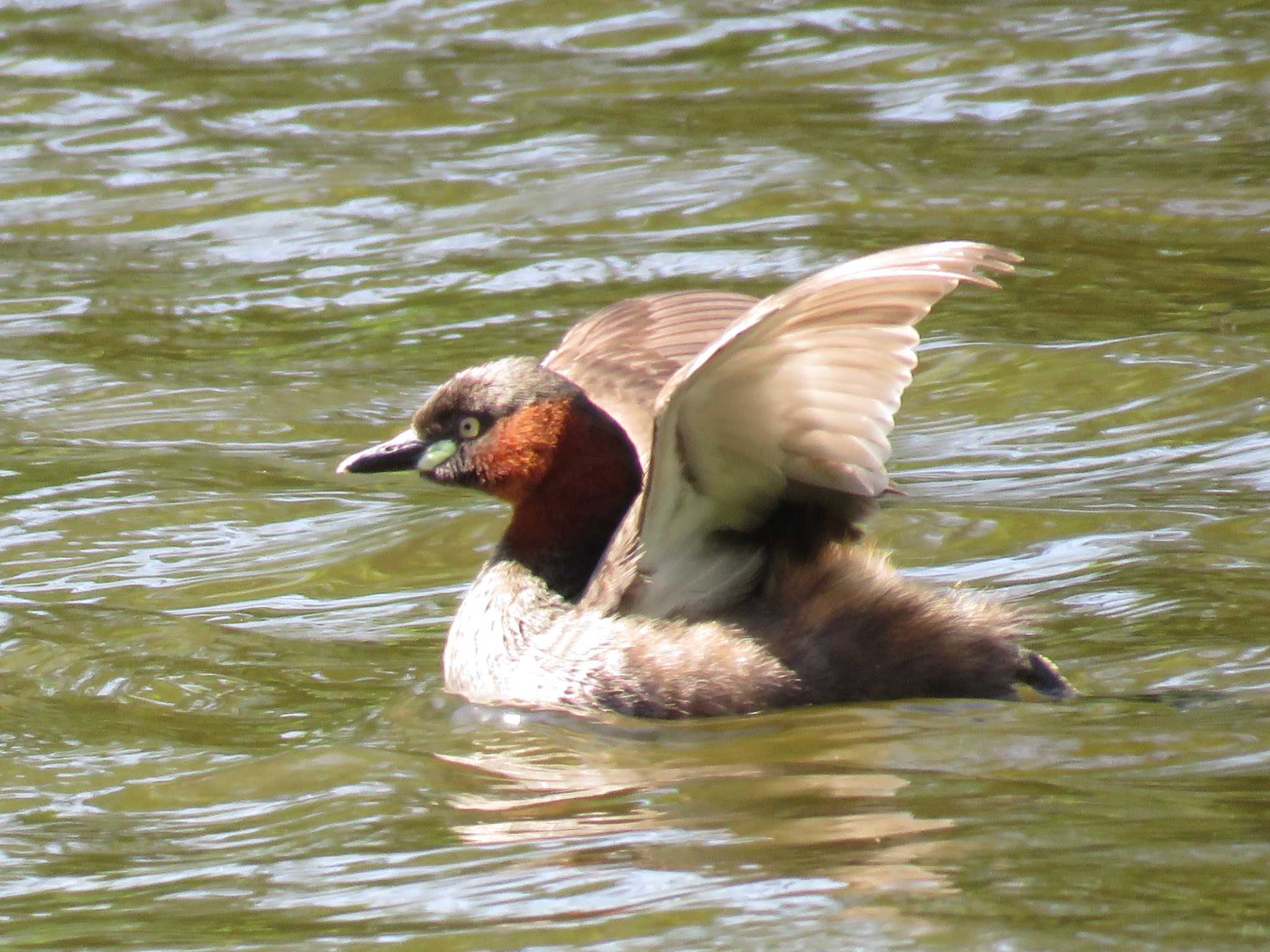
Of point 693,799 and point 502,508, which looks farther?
point 502,508

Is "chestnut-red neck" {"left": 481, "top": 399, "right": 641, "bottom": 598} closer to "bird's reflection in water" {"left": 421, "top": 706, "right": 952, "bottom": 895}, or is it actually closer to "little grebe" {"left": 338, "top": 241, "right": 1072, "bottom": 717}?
"little grebe" {"left": 338, "top": 241, "right": 1072, "bottom": 717}

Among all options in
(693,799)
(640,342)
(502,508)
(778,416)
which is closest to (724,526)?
(778,416)

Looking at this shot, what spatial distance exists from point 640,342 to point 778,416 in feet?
5.31

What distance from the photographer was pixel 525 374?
525 cm

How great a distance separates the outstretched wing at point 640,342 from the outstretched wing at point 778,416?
948 millimetres

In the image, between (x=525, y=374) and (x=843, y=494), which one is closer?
(x=843, y=494)

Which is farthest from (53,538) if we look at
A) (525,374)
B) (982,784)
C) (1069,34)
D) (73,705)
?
(1069,34)

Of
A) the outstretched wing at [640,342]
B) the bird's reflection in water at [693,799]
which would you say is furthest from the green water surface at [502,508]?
the outstretched wing at [640,342]

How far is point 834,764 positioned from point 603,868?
746 millimetres

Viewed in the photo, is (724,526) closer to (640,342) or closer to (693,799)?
(693,799)

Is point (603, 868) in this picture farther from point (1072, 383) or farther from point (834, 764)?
point (1072, 383)

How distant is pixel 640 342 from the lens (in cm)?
603

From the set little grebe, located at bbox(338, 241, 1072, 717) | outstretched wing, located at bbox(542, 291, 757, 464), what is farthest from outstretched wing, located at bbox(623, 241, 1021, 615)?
outstretched wing, located at bbox(542, 291, 757, 464)

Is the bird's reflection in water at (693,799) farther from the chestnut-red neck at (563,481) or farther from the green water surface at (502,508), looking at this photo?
the chestnut-red neck at (563,481)
